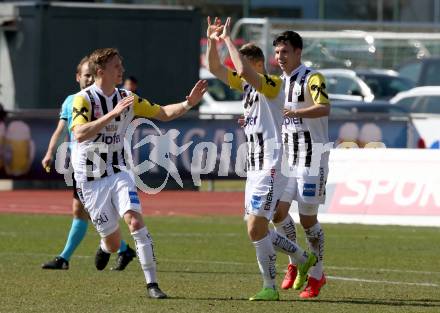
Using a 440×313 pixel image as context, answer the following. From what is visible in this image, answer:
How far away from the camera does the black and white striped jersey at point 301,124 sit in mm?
12430

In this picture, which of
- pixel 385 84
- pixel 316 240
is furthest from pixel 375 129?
pixel 316 240

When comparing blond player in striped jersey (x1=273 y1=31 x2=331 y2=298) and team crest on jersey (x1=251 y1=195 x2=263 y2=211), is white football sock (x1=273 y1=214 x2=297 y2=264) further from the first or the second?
team crest on jersey (x1=251 y1=195 x2=263 y2=211)

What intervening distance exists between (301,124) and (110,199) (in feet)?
6.21

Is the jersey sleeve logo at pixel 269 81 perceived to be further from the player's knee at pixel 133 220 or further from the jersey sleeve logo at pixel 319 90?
the player's knee at pixel 133 220

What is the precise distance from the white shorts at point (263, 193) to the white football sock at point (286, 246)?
46 centimetres

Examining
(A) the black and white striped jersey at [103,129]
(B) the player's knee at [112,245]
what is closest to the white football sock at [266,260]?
(B) the player's knee at [112,245]

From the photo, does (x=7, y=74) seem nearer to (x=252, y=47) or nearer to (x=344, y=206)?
(x=344, y=206)

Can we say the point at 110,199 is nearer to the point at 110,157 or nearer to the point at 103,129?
the point at 110,157

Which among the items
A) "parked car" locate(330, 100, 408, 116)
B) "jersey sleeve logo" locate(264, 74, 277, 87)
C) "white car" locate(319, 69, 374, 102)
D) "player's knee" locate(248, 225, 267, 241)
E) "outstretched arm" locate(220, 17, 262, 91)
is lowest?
"parked car" locate(330, 100, 408, 116)

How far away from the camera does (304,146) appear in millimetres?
12516

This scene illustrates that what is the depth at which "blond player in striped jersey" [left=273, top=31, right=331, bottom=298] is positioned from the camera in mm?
12320

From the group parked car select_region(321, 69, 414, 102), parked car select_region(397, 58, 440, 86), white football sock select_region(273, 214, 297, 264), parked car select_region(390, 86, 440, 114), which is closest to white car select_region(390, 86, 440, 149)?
parked car select_region(390, 86, 440, 114)

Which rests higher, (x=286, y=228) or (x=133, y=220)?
(x=133, y=220)

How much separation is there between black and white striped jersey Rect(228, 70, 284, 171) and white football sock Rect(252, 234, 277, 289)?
0.62 m
